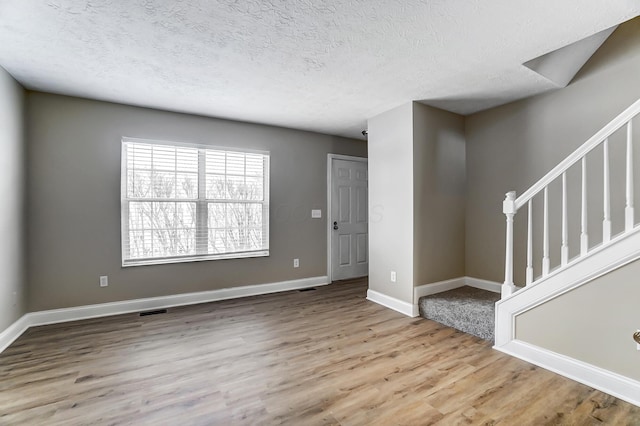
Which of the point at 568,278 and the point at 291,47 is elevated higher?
the point at 291,47

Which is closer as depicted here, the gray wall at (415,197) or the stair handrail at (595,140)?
→ the stair handrail at (595,140)

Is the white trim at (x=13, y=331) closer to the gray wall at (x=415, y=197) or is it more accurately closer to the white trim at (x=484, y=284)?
the gray wall at (x=415, y=197)

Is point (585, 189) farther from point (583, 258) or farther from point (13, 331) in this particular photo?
point (13, 331)

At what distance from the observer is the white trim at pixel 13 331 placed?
8.33 feet

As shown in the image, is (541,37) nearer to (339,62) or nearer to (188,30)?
(339,62)

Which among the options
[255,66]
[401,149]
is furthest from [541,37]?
[255,66]

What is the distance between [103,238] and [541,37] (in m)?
4.52

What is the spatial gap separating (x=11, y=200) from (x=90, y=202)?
63cm

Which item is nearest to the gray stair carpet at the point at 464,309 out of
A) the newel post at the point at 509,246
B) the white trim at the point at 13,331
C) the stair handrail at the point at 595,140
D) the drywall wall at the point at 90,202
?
the newel post at the point at 509,246

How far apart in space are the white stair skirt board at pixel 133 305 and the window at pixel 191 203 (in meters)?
0.46

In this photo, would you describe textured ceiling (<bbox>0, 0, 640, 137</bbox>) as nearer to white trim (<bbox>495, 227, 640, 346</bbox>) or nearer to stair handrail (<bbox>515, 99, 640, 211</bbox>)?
stair handrail (<bbox>515, 99, 640, 211</bbox>)

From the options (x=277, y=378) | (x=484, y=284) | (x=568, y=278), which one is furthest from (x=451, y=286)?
(x=277, y=378)

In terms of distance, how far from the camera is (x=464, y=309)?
2.94 meters

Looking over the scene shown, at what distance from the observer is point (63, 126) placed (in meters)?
3.16
